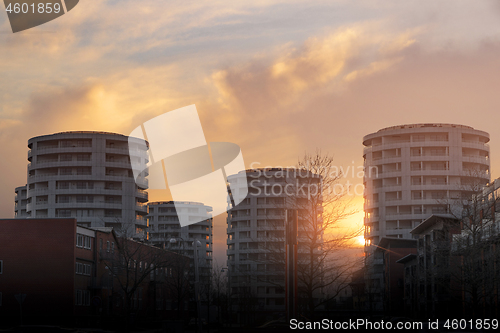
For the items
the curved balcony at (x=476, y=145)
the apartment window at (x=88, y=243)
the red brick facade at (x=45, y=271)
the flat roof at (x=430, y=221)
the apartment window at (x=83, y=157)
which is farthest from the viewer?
the apartment window at (x=83, y=157)

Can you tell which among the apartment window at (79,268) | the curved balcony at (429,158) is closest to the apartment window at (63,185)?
the apartment window at (79,268)

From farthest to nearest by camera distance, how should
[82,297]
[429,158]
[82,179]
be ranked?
1. [429,158]
2. [82,179]
3. [82,297]

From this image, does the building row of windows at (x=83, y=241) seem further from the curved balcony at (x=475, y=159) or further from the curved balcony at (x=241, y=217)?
the curved balcony at (x=241, y=217)

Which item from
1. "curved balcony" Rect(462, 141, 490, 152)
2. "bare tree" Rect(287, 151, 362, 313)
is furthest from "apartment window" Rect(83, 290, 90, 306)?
"curved balcony" Rect(462, 141, 490, 152)

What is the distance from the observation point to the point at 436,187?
11619 centimetres

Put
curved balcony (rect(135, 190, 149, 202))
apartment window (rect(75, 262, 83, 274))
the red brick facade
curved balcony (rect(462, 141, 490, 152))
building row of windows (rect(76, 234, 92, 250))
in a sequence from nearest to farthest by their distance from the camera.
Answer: the red brick facade, apartment window (rect(75, 262, 83, 274)), building row of windows (rect(76, 234, 92, 250)), curved balcony (rect(462, 141, 490, 152)), curved balcony (rect(135, 190, 149, 202))

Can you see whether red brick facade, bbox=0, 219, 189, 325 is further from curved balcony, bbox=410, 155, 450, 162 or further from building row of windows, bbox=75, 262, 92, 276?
curved balcony, bbox=410, 155, 450, 162

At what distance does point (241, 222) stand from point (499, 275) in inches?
3997

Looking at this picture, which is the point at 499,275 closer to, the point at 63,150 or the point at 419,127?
the point at 419,127

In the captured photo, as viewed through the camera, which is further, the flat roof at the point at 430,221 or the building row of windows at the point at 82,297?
the flat roof at the point at 430,221

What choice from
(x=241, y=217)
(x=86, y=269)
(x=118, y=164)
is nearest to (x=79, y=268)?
(x=86, y=269)

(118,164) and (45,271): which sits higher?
(118,164)

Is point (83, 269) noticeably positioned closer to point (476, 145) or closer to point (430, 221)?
point (430, 221)

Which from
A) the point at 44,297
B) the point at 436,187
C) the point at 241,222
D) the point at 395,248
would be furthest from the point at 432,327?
the point at 241,222
